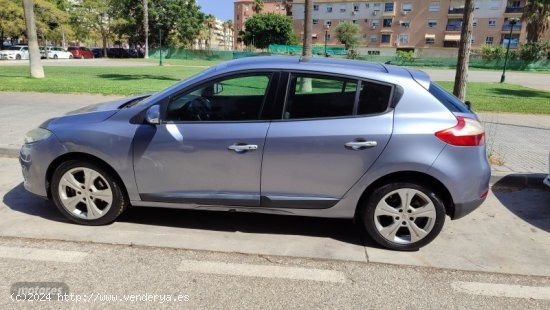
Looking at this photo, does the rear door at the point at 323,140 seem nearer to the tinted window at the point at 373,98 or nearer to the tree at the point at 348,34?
the tinted window at the point at 373,98

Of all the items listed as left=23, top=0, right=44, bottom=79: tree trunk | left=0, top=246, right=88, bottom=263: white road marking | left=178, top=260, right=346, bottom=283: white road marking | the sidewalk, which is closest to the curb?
the sidewalk

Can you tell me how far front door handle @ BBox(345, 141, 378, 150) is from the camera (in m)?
3.57

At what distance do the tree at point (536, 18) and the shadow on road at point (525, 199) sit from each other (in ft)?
194

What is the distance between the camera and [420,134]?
3.55m

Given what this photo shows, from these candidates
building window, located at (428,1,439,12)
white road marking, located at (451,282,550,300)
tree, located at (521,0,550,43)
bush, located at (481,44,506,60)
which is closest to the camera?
Result: white road marking, located at (451,282,550,300)

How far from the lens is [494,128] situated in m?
9.66

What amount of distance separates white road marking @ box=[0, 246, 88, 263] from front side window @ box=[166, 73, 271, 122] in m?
1.38

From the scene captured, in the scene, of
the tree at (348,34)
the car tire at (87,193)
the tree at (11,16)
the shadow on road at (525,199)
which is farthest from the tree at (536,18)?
the car tire at (87,193)

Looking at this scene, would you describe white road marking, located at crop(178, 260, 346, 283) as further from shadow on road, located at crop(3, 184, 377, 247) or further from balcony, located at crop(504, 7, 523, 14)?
balcony, located at crop(504, 7, 523, 14)

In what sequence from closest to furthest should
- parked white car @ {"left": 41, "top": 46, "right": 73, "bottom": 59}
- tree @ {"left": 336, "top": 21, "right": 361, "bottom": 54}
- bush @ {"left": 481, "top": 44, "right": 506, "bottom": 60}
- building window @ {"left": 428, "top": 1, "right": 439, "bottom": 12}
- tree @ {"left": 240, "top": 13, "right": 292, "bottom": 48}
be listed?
parked white car @ {"left": 41, "top": 46, "right": 73, "bottom": 59}, bush @ {"left": 481, "top": 44, "right": 506, "bottom": 60}, tree @ {"left": 336, "top": 21, "right": 361, "bottom": 54}, building window @ {"left": 428, "top": 1, "right": 439, "bottom": 12}, tree @ {"left": 240, "top": 13, "right": 292, "bottom": 48}

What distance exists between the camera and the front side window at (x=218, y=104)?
3.81m

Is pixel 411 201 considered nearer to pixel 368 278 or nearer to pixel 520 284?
pixel 368 278

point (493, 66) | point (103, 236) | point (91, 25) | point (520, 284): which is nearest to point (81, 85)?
point (103, 236)

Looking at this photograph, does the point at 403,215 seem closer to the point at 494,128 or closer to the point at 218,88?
the point at 218,88
